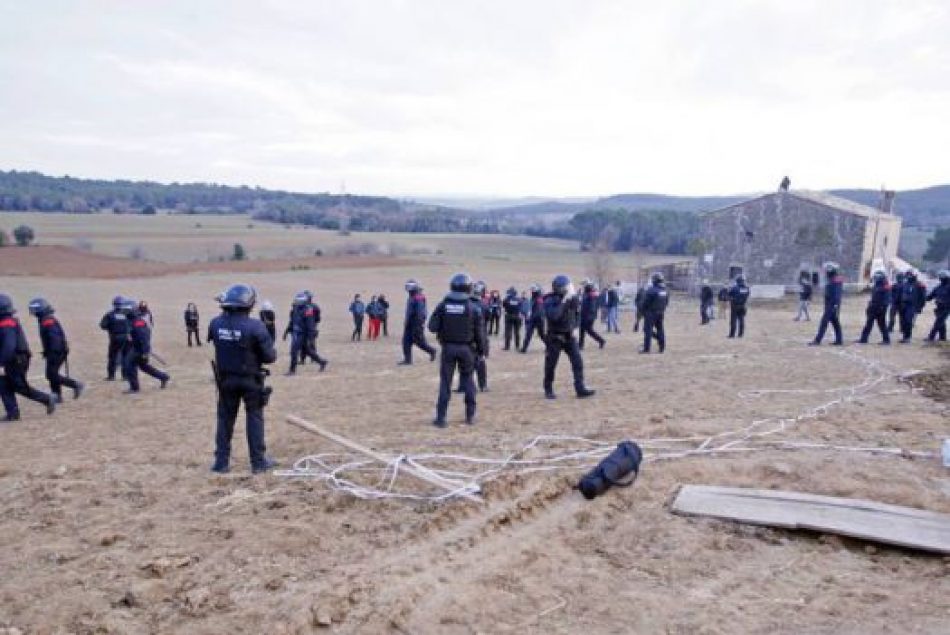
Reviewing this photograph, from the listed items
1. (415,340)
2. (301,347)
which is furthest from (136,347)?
(415,340)

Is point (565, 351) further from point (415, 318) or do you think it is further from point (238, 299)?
point (415, 318)

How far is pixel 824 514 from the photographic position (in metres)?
5.55

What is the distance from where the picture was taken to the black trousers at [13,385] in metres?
10.5

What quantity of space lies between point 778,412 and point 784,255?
35742 millimetres

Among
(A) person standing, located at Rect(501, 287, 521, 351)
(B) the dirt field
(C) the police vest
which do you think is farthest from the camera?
(A) person standing, located at Rect(501, 287, 521, 351)

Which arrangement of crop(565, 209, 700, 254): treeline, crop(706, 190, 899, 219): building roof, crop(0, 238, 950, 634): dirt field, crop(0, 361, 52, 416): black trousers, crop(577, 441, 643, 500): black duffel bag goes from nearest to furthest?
crop(0, 238, 950, 634): dirt field, crop(577, 441, 643, 500): black duffel bag, crop(0, 361, 52, 416): black trousers, crop(706, 190, 899, 219): building roof, crop(565, 209, 700, 254): treeline

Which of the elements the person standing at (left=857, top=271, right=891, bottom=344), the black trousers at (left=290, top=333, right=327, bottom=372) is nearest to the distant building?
the person standing at (left=857, top=271, right=891, bottom=344)

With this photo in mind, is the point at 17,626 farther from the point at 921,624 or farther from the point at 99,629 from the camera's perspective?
the point at 921,624

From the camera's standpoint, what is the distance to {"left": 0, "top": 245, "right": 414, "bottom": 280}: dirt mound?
192 ft

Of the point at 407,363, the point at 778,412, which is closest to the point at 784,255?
the point at 407,363

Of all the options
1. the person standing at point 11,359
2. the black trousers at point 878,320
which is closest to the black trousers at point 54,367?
the person standing at point 11,359

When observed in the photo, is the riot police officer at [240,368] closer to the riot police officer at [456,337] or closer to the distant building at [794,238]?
the riot police officer at [456,337]

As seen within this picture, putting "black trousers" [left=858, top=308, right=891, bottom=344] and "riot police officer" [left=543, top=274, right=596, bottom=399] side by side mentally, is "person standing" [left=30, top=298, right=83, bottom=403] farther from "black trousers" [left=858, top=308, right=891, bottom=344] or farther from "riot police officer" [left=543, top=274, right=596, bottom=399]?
"black trousers" [left=858, top=308, right=891, bottom=344]

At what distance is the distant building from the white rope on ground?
3487cm
